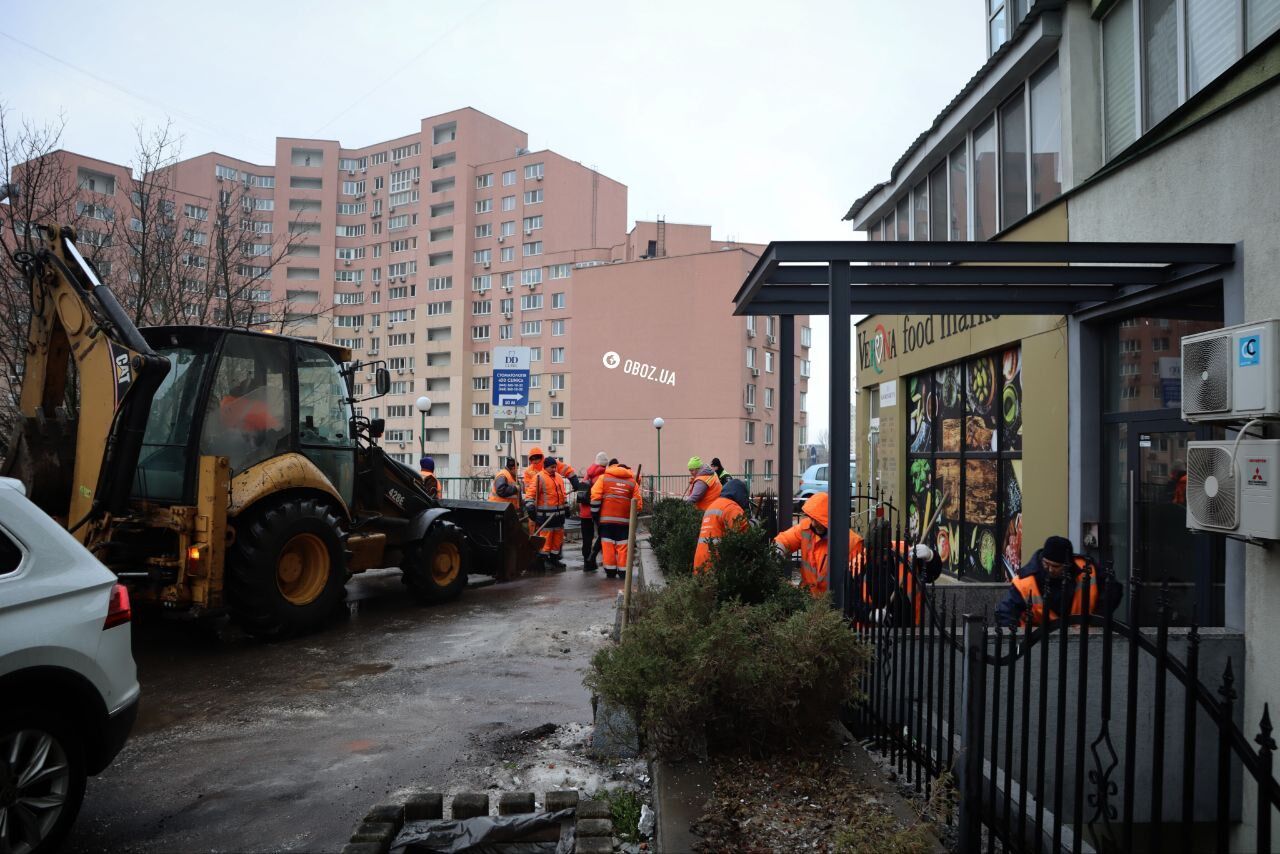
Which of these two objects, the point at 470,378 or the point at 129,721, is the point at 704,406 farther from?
the point at 129,721

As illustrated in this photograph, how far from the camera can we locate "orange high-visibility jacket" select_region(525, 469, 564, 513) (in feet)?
51.1

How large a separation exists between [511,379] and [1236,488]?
1465cm

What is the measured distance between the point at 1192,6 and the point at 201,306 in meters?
14.7

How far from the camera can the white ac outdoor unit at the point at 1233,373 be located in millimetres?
5183

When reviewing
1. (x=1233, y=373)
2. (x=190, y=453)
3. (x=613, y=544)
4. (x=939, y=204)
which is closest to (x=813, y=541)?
(x=1233, y=373)

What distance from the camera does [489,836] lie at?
12.4 feet

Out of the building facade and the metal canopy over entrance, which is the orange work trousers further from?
the metal canopy over entrance

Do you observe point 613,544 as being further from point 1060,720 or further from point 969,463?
point 1060,720

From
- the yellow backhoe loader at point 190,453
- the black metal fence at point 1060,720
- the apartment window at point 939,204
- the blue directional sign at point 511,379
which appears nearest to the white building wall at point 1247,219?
the black metal fence at point 1060,720

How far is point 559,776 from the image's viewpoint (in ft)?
16.1

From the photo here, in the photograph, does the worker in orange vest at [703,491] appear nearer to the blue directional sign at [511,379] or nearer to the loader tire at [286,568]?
the loader tire at [286,568]

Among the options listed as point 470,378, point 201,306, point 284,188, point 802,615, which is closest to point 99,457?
point 802,615

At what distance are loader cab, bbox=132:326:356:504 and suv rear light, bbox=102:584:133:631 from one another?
12.4ft

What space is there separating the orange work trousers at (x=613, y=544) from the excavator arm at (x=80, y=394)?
7.52 meters
